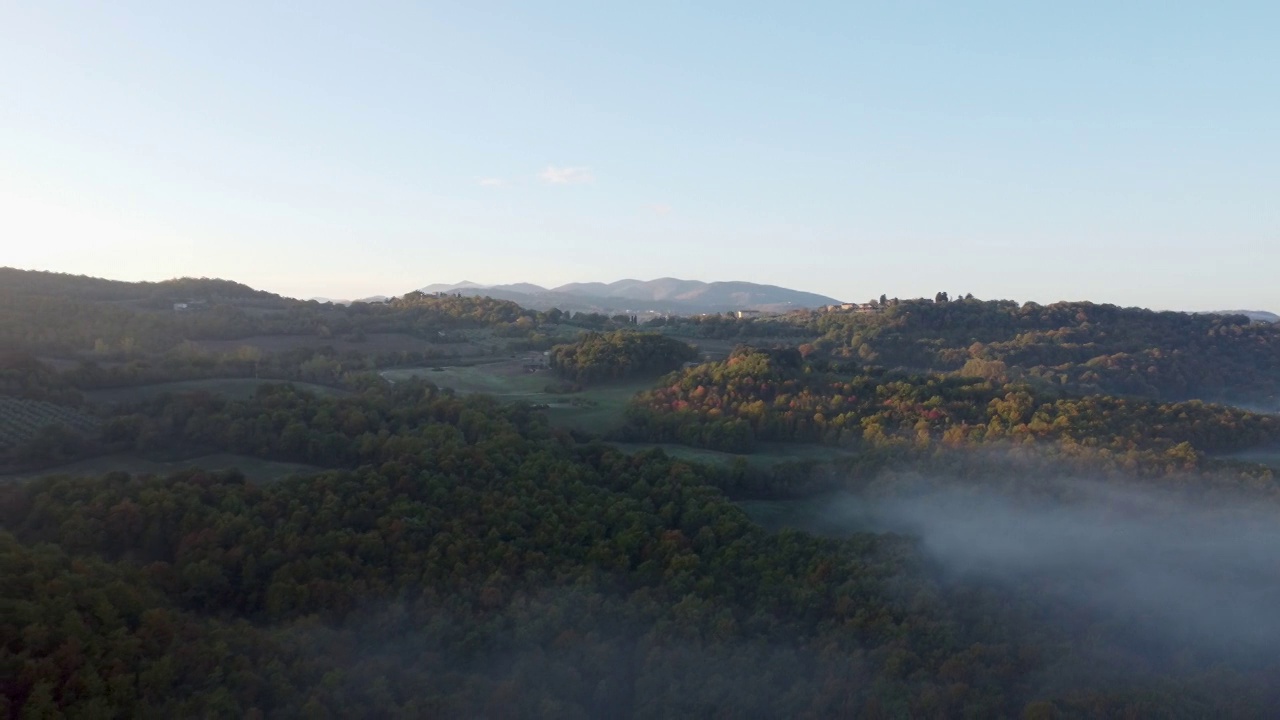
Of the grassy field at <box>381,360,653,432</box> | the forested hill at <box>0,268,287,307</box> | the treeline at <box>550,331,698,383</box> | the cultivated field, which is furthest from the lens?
the forested hill at <box>0,268,287,307</box>

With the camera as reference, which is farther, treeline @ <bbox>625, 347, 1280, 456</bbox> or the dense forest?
treeline @ <bbox>625, 347, 1280, 456</bbox>

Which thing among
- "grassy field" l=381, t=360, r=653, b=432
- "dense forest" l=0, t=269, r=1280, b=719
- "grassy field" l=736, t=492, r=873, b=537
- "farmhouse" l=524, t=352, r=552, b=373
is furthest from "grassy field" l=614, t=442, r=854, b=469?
"farmhouse" l=524, t=352, r=552, b=373

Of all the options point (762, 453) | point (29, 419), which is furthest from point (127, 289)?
point (762, 453)

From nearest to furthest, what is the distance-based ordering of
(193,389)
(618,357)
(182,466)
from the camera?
(182,466) → (193,389) → (618,357)

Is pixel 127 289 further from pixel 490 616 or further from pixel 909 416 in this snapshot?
pixel 490 616

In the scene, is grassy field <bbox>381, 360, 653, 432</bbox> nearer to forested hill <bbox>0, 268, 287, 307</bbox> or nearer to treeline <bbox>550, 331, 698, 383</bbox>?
treeline <bbox>550, 331, 698, 383</bbox>

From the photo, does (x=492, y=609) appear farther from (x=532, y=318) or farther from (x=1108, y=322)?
(x=1108, y=322)
